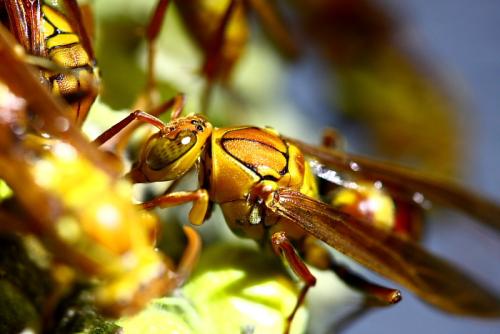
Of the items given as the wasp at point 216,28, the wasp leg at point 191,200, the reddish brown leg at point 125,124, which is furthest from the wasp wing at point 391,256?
the wasp at point 216,28

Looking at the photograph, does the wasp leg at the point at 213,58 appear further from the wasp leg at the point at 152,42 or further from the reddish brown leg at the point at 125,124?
the reddish brown leg at the point at 125,124

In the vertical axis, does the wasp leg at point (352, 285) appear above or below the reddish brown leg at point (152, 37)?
below

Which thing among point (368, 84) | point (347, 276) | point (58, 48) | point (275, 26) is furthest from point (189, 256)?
point (368, 84)

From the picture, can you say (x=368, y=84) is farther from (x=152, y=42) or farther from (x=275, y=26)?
(x=152, y=42)

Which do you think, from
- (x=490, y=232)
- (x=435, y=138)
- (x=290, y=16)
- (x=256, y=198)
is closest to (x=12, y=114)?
(x=256, y=198)

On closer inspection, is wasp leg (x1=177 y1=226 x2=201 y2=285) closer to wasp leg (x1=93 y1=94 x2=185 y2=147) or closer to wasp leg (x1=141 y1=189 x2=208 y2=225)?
wasp leg (x1=141 y1=189 x2=208 y2=225)

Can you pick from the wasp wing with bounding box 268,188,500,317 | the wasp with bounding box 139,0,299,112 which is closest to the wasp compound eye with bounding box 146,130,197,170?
the wasp wing with bounding box 268,188,500,317

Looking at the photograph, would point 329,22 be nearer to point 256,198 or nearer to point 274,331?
point 256,198
